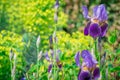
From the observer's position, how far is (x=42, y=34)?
5.76 m

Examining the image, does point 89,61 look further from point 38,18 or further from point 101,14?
point 38,18

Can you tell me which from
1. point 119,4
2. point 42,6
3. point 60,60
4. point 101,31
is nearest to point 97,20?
point 101,31

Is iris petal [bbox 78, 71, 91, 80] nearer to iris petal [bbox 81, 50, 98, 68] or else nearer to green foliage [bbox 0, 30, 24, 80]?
iris petal [bbox 81, 50, 98, 68]

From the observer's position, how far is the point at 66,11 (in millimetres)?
8703

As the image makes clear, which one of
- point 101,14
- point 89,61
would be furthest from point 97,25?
point 89,61

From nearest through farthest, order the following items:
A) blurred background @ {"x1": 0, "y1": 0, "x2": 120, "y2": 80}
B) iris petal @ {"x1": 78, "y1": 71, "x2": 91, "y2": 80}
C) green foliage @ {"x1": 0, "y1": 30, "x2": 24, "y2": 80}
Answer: iris petal @ {"x1": 78, "y1": 71, "x2": 91, "y2": 80} → blurred background @ {"x1": 0, "y1": 0, "x2": 120, "y2": 80} → green foliage @ {"x1": 0, "y1": 30, "x2": 24, "y2": 80}

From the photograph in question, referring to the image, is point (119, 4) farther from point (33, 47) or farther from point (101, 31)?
point (101, 31)

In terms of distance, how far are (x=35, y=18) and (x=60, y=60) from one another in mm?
2340

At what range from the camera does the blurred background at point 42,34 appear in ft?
12.0

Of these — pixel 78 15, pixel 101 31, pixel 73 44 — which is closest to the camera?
pixel 101 31

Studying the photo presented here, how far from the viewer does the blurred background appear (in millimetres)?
3663

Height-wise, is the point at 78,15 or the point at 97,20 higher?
the point at 97,20

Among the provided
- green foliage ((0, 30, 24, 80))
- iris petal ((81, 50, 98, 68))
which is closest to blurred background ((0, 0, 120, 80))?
green foliage ((0, 30, 24, 80))

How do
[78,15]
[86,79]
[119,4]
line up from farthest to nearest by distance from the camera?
[78,15]
[119,4]
[86,79]
